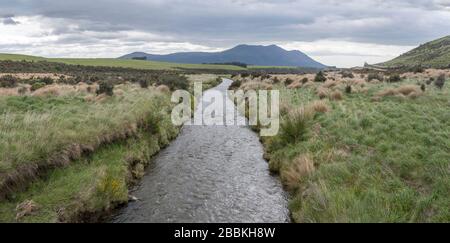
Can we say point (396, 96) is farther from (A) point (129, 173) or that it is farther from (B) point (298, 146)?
(A) point (129, 173)

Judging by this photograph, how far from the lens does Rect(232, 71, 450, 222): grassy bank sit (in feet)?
28.5

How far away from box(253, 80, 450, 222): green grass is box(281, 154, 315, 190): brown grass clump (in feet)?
A: 0.28

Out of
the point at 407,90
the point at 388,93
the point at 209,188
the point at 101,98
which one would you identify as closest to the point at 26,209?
the point at 209,188

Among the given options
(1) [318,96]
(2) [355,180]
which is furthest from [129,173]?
(1) [318,96]

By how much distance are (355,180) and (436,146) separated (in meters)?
3.57

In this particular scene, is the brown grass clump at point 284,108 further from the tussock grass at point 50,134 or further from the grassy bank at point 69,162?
the grassy bank at point 69,162

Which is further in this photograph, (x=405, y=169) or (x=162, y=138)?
(x=162, y=138)

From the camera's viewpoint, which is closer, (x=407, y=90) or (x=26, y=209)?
(x=26, y=209)

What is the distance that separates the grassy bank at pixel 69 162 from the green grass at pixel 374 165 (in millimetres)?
6242

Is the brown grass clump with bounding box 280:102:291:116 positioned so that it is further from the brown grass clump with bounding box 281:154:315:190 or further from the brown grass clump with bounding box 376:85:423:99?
the brown grass clump with bounding box 281:154:315:190

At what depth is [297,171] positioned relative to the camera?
44.1 feet

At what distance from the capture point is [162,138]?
65.6 feet

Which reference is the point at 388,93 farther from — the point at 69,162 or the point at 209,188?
the point at 69,162

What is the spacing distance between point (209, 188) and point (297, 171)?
3.44 m
